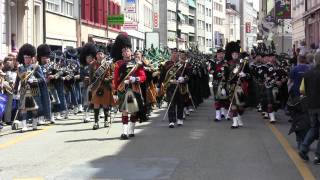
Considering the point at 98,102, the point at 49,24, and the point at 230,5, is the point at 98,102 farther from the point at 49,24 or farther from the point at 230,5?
the point at 230,5

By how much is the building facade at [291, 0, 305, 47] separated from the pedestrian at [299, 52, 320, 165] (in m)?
32.7

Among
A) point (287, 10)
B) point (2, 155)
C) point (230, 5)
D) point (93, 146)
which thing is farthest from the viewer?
point (230, 5)

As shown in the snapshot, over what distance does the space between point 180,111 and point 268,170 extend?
6870mm

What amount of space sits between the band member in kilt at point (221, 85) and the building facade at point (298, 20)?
25670mm

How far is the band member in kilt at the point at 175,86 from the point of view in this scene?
53.6 feet

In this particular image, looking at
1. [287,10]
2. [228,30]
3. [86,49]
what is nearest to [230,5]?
[228,30]

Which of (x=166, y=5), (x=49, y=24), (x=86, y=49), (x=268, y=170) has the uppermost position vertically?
(x=166, y=5)

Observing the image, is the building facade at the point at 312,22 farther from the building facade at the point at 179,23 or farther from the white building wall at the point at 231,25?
the white building wall at the point at 231,25

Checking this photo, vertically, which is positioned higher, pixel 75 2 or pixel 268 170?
pixel 75 2

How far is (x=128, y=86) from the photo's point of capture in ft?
45.5

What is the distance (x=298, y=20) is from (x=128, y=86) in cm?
3390

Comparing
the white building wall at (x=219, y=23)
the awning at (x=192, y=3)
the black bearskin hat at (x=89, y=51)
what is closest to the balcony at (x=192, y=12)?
the awning at (x=192, y=3)

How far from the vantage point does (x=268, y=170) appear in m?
9.80

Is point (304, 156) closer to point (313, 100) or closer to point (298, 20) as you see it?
point (313, 100)
